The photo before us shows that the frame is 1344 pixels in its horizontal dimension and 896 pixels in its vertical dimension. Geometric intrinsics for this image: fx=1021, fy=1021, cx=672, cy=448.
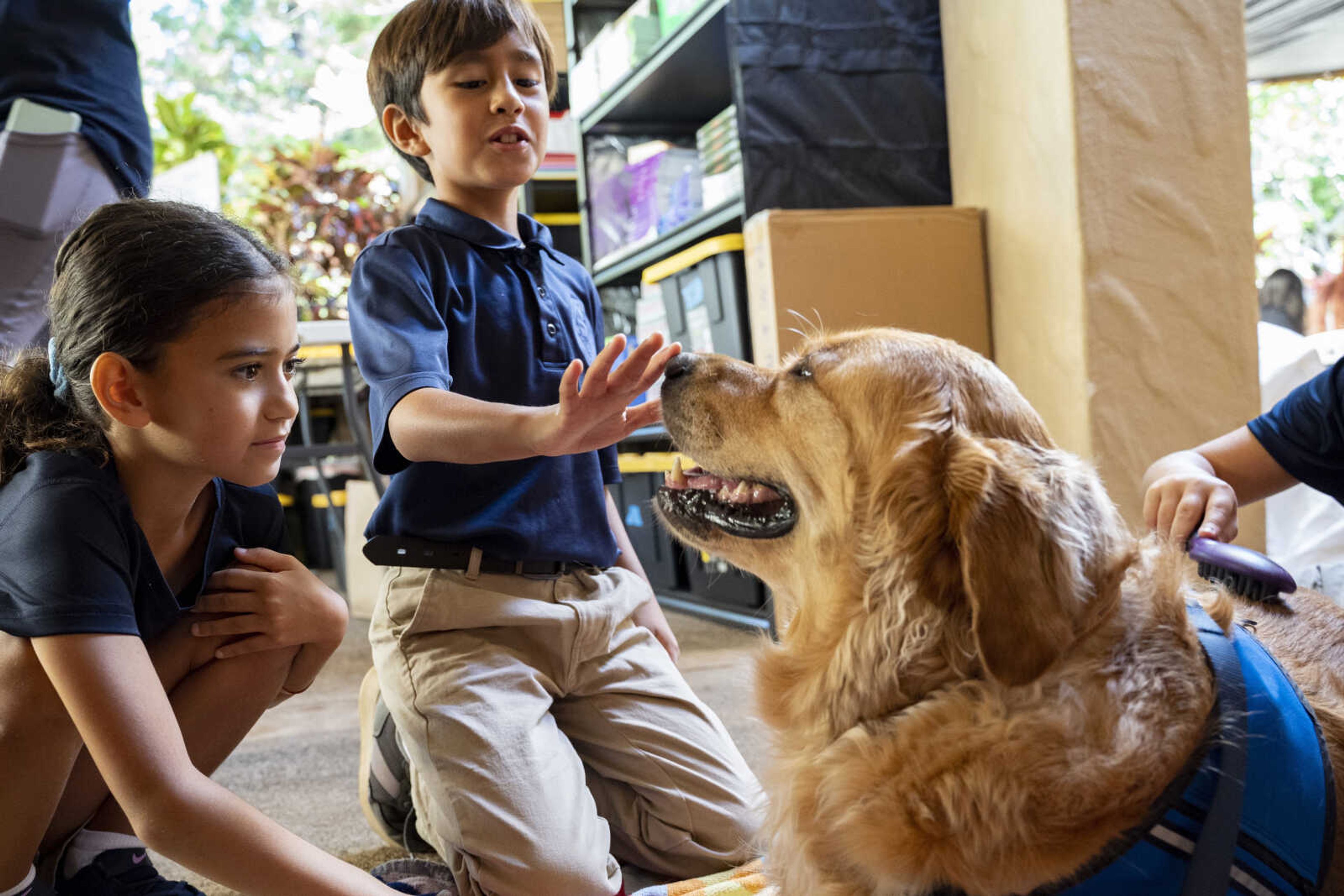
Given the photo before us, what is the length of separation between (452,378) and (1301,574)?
4.93ft

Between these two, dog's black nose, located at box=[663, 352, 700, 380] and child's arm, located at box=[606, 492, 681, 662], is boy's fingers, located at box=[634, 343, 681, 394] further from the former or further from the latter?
child's arm, located at box=[606, 492, 681, 662]

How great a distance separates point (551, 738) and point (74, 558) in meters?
0.61

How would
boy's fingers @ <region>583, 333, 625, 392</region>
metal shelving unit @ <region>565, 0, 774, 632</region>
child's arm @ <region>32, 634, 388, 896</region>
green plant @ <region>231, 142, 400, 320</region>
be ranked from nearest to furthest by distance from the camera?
child's arm @ <region>32, 634, 388, 896</region> < boy's fingers @ <region>583, 333, 625, 392</region> < metal shelving unit @ <region>565, 0, 774, 632</region> < green plant @ <region>231, 142, 400, 320</region>

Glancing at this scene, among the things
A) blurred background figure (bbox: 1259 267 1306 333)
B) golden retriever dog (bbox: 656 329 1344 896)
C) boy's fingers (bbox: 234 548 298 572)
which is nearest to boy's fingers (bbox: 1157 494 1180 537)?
golden retriever dog (bbox: 656 329 1344 896)

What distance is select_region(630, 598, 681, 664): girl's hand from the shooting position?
5.37ft

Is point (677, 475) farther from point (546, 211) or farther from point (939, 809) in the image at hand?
point (546, 211)

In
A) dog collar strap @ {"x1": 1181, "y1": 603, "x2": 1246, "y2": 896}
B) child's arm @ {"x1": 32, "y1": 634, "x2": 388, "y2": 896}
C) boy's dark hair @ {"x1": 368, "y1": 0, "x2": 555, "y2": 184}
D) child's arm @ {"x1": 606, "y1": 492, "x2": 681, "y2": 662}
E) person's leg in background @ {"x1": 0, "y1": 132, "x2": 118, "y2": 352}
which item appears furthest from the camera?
person's leg in background @ {"x1": 0, "y1": 132, "x2": 118, "y2": 352}

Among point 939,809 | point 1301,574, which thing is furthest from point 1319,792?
point 1301,574

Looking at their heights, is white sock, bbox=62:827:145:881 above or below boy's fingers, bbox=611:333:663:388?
below

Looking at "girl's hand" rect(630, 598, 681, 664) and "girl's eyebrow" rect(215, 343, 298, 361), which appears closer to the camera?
"girl's eyebrow" rect(215, 343, 298, 361)

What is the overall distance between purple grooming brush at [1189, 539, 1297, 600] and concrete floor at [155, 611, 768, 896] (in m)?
0.54

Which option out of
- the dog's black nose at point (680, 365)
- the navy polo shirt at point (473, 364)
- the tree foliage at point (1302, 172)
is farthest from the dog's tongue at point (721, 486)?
the tree foliage at point (1302, 172)

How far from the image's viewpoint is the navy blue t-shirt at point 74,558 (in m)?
1.01

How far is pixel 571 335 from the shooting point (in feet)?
5.16
